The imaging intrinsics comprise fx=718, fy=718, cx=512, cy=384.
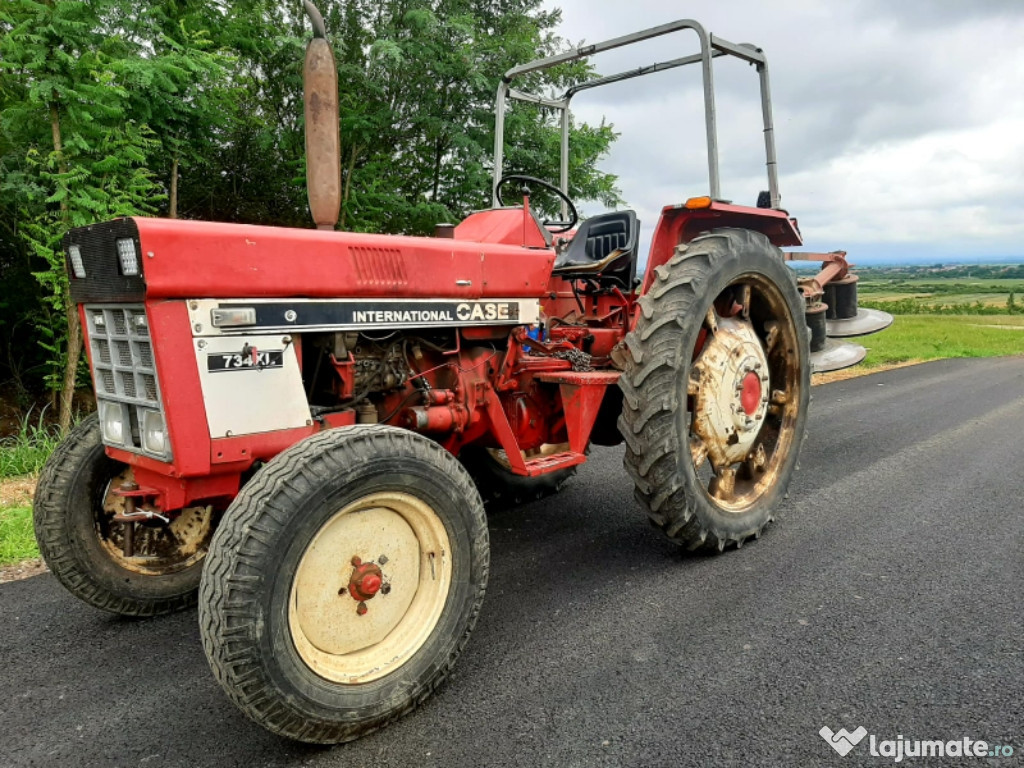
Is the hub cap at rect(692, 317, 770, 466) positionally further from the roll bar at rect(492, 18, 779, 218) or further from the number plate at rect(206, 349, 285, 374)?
the number plate at rect(206, 349, 285, 374)

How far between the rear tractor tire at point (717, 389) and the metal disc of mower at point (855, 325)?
10.9ft

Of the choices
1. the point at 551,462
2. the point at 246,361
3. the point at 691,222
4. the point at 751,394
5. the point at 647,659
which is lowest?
the point at 647,659

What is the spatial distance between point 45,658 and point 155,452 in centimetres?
97

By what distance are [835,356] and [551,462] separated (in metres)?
4.28

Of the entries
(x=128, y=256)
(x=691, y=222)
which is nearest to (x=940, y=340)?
(x=691, y=222)

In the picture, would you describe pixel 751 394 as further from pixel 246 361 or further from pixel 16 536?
pixel 16 536

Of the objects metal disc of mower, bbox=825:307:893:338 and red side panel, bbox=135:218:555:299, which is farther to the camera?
metal disc of mower, bbox=825:307:893:338

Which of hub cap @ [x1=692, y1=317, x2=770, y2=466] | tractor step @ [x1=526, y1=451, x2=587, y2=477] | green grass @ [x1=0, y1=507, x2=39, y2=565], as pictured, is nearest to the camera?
tractor step @ [x1=526, y1=451, x2=587, y2=477]

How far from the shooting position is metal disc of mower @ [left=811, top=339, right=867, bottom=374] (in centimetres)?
623

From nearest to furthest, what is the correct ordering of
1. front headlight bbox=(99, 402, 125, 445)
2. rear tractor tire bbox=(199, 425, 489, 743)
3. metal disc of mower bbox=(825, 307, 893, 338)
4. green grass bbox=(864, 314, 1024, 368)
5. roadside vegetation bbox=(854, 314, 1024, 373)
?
1. rear tractor tire bbox=(199, 425, 489, 743)
2. front headlight bbox=(99, 402, 125, 445)
3. metal disc of mower bbox=(825, 307, 893, 338)
4. roadside vegetation bbox=(854, 314, 1024, 373)
5. green grass bbox=(864, 314, 1024, 368)

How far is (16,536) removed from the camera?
373cm

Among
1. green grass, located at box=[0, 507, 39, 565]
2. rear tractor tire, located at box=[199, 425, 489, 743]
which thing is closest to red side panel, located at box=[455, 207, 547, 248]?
rear tractor tire, located at box=[199, 425, 489, 743]

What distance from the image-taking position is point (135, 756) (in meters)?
2.05

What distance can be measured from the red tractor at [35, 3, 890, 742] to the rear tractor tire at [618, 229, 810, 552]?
1 centimetres
